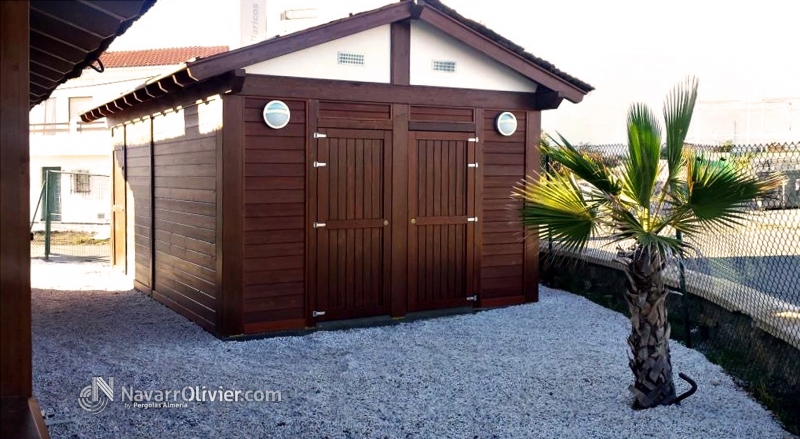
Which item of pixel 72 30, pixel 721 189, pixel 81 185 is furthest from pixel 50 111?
pixel 721 189

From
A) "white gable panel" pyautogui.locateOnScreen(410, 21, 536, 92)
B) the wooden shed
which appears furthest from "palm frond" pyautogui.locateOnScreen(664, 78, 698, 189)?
"white gable panel" pyautogui.locateOnScreen(410, 21, 536, 92)

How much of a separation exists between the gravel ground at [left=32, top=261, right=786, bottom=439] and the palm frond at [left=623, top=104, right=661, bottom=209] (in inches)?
65.6

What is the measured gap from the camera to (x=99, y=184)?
27344 mm

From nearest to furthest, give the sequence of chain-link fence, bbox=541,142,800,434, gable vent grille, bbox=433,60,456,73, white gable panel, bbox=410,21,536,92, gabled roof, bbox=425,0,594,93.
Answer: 1. chain-link fence, bbox=541,142,800,434
2. gabled roof, bbox=425,0,594,93
3. white gable panel, bbox=410,21,536,92
4. gable vent grille, bbox=433,60,456,73

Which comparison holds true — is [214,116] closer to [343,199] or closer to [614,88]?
[343,199]

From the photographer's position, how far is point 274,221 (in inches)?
332

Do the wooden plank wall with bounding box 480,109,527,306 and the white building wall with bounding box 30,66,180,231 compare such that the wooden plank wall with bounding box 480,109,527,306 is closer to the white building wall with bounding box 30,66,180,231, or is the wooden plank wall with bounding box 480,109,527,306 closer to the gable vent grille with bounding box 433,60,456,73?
the gable vent grille with bounding box 433,60,456,73

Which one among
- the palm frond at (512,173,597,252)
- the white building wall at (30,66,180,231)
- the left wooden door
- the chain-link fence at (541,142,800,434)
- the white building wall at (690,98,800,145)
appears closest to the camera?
the palm frond at (512,173,597,252)

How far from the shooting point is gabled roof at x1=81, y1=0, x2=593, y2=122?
25.7 ft

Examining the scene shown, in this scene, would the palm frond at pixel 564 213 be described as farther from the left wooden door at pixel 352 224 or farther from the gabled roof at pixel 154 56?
the gabled roof at pixel 154 56

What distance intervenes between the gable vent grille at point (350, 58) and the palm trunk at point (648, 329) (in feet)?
13.7

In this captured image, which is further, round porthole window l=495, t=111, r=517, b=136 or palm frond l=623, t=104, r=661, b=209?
round porthole window l=495, t=111, r=517, b=136

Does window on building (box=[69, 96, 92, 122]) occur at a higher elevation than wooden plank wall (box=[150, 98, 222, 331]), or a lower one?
higher

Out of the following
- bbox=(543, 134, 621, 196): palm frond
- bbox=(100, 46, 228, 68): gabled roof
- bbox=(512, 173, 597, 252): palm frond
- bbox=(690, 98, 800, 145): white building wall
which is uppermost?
bbox=(100, 46, 228, 68): gabled roof
